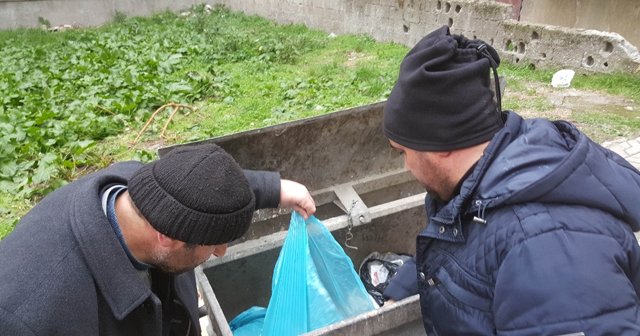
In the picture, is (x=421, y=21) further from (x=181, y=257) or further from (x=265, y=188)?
(x=181, y=257)

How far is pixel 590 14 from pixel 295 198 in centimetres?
851

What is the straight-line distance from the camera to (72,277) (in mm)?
1284

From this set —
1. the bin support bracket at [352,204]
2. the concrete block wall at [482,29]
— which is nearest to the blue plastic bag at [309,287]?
the bin support bracket at [352,204]

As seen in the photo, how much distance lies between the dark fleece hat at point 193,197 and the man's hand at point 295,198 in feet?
2.31

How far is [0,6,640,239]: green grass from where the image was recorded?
5008 millimetres

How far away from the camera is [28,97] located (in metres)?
6.52

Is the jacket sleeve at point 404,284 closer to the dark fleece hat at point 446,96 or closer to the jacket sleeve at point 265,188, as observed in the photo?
the jacket sleeve at point 265,188

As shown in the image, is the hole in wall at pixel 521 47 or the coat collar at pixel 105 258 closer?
the coat collar at pixel 105 258

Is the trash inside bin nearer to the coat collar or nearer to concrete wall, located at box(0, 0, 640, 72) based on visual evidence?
the coat collar

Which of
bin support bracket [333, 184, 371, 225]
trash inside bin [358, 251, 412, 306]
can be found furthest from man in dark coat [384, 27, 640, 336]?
bin support bracket [333, 184, 371, 225]

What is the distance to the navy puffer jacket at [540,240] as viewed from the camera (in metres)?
1.10

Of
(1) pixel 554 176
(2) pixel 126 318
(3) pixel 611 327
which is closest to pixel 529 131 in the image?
(1) pixel 554 176

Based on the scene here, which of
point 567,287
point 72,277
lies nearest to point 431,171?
point 567,287

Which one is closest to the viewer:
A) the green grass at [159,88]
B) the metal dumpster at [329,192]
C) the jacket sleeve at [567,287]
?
the jacket sleeve at [567,287]
